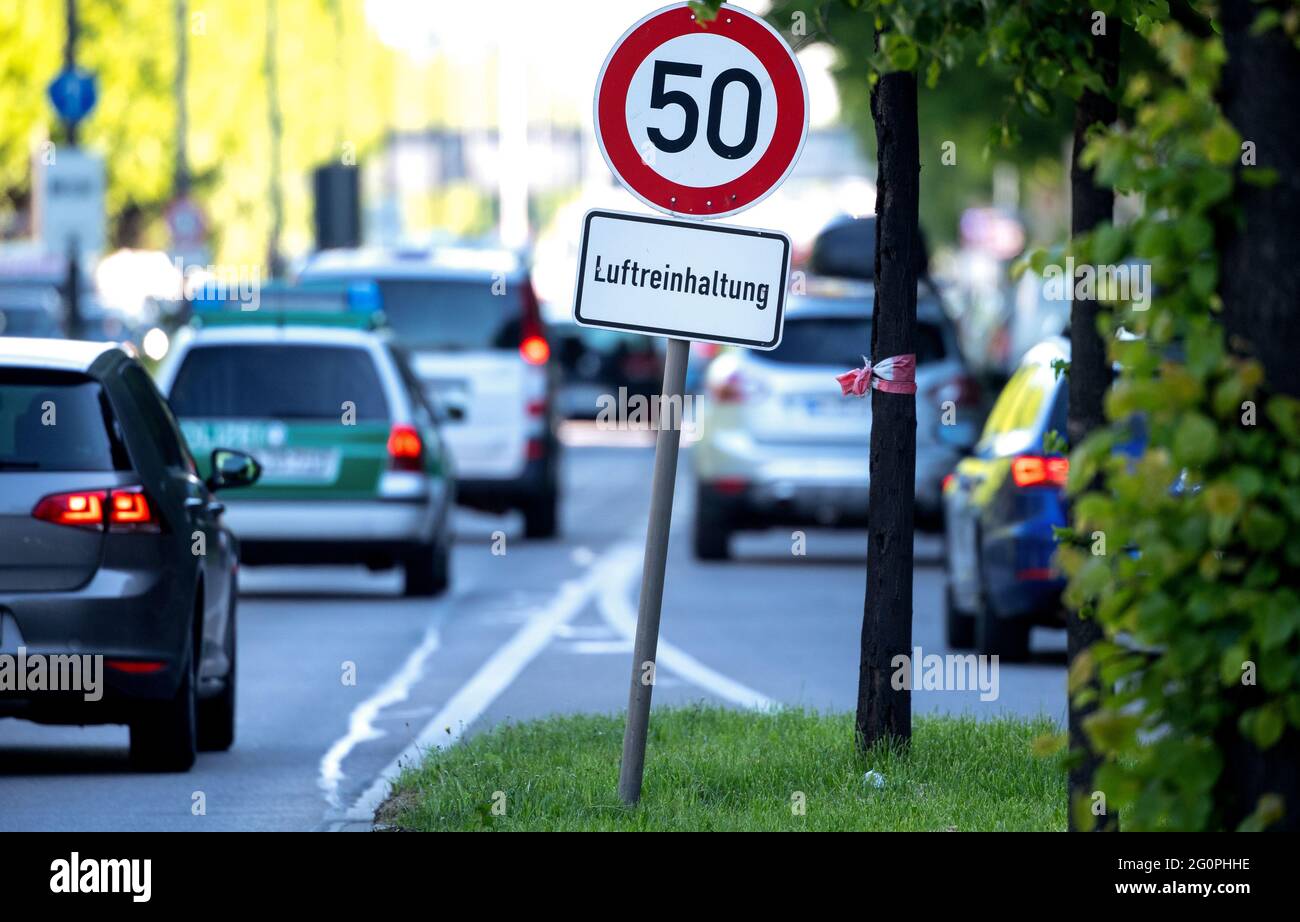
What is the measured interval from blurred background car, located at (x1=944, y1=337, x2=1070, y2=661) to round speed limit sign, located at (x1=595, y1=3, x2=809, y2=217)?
191 inches

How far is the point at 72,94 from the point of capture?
3053cm

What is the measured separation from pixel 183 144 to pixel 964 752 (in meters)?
39.5

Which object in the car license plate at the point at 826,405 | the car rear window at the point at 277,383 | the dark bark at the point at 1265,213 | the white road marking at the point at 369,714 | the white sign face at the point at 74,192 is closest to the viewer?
the dark bark at the point at 1265,213

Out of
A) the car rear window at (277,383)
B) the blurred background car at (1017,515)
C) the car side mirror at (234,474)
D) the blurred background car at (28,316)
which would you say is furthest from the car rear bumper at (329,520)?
the blurred background car at (28,316)

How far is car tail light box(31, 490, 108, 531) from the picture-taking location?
9.76 m

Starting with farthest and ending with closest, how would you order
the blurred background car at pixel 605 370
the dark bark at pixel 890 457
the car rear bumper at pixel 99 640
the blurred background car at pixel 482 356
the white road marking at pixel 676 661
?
the blurred background car at pixel 605 370 → the blurred background car at pixel 482 356 → the white road marking at pixel 676 661 → the car rear bumper at pixel 99 640 → the dark bark at pixel 890 457

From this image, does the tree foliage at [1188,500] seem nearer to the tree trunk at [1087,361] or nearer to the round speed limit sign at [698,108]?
the tree trunk at [1087,361]

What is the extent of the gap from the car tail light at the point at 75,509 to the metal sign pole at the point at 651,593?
7.33 ft

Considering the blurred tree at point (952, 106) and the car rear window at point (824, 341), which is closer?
the car rear window at point (824, 341)

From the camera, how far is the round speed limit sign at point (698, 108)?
8.23 meters

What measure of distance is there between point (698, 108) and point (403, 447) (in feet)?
33.7

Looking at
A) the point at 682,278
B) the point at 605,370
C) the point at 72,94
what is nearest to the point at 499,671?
the point at 682,278
